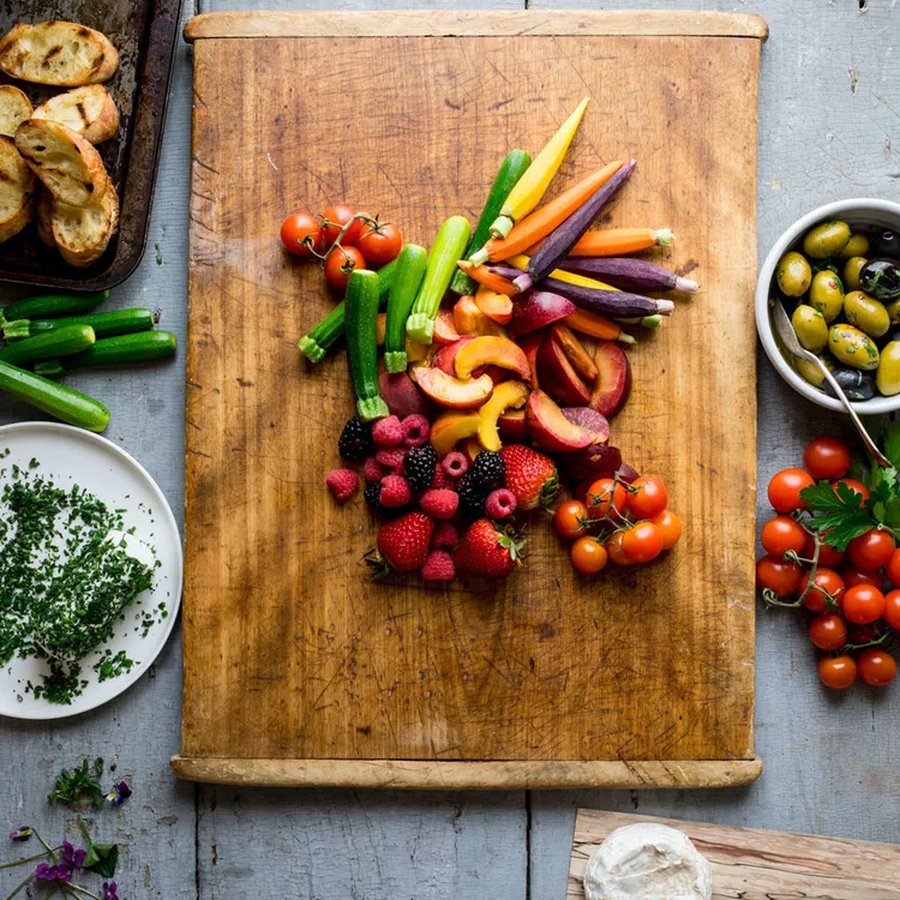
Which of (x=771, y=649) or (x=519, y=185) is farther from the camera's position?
(x=771, y=649)

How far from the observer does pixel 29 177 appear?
2.19 metres

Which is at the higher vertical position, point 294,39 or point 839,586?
point 294,39

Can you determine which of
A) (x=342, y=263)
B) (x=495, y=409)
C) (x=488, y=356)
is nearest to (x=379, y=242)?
(x=342, y=263)

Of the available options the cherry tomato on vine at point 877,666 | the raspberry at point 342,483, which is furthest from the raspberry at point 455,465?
the cherry tomato on vine at point 877,666

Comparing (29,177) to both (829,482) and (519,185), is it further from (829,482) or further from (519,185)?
(829,482)

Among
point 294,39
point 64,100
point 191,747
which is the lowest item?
point 191,747

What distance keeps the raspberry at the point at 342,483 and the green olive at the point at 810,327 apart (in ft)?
3.59

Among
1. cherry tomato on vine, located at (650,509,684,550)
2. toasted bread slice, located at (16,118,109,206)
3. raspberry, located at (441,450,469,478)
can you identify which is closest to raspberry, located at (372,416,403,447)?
raspberry, located at (441,450,469,478)

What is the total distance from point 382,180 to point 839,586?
4.83 ft

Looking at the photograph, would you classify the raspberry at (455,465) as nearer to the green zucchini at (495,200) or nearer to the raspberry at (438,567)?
the raspberry at (438,567)

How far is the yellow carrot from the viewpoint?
84.6 inches

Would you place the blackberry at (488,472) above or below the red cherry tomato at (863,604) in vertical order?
above

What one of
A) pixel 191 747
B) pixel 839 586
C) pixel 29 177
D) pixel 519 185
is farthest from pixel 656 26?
pixel 191 747

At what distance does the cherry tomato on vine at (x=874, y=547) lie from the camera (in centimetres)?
A: 216
